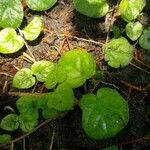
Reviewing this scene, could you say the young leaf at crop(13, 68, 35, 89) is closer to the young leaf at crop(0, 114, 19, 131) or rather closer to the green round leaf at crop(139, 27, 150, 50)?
the young leaf at crop(0, 114, 19, 131)

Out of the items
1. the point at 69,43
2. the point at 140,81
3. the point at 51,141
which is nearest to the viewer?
the point at 51,141

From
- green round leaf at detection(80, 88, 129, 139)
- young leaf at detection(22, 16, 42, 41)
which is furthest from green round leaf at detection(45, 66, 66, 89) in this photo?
young leaf at detection(22, 16, 42, 41)

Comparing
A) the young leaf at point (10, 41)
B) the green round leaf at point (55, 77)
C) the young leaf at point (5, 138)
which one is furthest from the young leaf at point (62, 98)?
the young leaf at point (10, 41)

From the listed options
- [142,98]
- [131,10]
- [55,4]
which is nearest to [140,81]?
[142,98]

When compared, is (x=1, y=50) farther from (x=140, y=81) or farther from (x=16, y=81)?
(x=140, y=81)

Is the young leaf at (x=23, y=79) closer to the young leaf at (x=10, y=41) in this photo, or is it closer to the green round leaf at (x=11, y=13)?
the young leaf at (x=10, y=41)

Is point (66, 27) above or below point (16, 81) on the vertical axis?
above

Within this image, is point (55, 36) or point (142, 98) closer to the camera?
point (142, 98)
